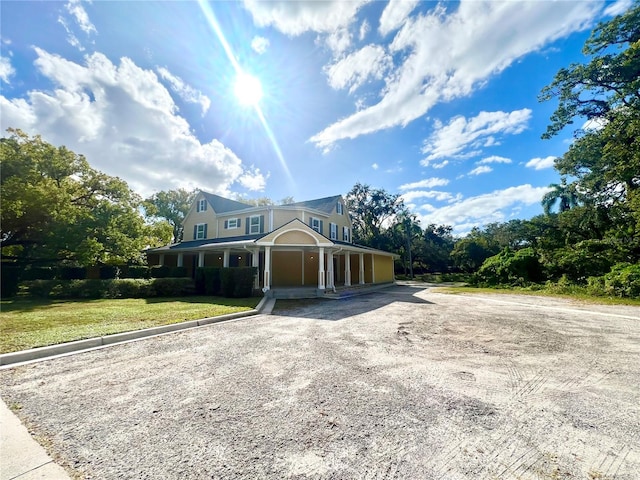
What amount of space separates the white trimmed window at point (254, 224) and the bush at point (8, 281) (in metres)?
12.1

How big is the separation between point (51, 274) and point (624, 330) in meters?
23.9

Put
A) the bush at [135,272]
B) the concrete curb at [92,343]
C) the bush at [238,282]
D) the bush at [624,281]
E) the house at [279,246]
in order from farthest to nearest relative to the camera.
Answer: the bush at [135,272] → the house at [279,246] → the bush at [238,282] → the bush at [624,281] → the concrete curb at [92,343]

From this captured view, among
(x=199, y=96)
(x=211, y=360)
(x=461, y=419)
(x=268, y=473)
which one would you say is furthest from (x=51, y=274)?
(x=461, y=419)

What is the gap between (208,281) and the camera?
13914mm

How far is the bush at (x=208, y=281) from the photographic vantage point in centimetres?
1378

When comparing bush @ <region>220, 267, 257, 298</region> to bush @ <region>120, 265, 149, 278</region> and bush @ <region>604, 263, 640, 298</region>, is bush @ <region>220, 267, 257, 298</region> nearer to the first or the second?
bush @ <region>120, 265, 149, 278</region>

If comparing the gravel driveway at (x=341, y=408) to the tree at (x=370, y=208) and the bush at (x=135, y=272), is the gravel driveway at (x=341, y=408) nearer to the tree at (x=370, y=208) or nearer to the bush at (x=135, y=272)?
the bush at (x=135, y=272)

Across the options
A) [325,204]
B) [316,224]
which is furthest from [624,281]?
[325,204]

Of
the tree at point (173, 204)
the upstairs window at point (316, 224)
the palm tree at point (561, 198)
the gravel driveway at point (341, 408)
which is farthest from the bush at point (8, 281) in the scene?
the palm tree at point (561, 198)

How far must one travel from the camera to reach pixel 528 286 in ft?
58.3

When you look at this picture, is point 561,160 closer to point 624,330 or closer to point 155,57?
point 624,330

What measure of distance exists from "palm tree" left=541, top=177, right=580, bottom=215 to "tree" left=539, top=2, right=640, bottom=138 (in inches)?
246

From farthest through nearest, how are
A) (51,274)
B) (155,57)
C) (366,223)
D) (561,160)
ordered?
(366,223) → (561,160) → (51,274) → (155,57)

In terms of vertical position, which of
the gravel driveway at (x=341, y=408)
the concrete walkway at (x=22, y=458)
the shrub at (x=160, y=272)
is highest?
the shrub at (x=160, y=272)
